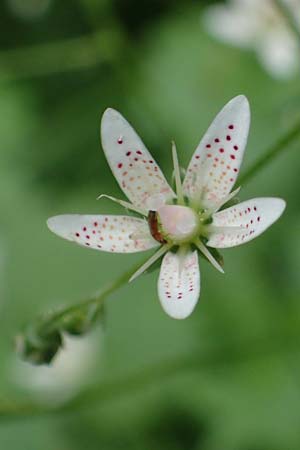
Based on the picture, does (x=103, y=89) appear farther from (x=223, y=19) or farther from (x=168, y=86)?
(x=223, y=19)

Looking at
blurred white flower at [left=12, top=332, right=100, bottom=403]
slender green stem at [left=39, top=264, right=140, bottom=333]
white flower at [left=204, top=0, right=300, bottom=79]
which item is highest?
white flower at [left=204, top=0, right=300, bottom=79]

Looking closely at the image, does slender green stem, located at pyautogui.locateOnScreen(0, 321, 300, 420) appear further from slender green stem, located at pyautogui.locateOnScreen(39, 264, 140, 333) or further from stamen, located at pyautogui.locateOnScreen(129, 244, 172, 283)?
stamen, located at pyautogui.locateOnScreen(129, 244, 172, 283)

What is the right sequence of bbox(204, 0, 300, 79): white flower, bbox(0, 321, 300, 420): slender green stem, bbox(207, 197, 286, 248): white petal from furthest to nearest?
bbox(204, 0, 300, 79): white flower → bbox(0, 321, 300, 420): slender green stem → bbox(207, 197, 286, 248): white petal

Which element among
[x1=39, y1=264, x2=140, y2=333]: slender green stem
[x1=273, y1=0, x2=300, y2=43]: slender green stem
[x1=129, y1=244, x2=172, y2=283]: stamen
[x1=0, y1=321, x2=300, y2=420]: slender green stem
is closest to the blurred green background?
[x1=0, y1=321, x2=300, y2=420]: slender green stem

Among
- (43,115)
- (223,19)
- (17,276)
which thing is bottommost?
(17,276)

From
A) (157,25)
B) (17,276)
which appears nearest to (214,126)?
(17,276)

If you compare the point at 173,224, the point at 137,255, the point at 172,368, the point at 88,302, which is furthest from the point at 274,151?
the point at 137,255

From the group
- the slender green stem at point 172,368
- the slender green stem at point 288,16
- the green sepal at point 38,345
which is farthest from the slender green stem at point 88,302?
the slender green stem at point 288,16
